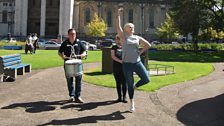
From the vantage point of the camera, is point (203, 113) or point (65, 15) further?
point (65, 15)

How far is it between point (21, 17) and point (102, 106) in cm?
7722

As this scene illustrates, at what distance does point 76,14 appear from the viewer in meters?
87.1

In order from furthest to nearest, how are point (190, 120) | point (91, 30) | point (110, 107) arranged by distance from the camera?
point (91, 30) → point (110, 107) → point (190, 120)

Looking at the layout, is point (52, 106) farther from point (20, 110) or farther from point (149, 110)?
point (149, 110)

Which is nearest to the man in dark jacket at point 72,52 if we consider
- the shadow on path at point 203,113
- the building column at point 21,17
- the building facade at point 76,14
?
the shadow on path at point 203,113

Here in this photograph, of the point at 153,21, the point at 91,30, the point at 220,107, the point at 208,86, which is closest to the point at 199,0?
the point at 208,86

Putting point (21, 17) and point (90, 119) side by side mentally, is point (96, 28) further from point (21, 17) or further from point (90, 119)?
point (90, 119)

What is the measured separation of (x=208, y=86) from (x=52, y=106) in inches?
255

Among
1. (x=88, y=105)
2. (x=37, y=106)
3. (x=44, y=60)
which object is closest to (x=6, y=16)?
(x=44, y=60)

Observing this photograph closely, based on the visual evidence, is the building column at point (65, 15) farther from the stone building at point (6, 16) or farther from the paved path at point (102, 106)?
the paved path at point (102, 106)

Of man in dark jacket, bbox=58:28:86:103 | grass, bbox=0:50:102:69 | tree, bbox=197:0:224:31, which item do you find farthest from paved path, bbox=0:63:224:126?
tree, bbox=197:0:224:31

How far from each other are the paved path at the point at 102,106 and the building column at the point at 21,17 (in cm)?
7221

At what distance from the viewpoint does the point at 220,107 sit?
29.8ft

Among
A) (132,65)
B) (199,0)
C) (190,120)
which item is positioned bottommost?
(190,120)
